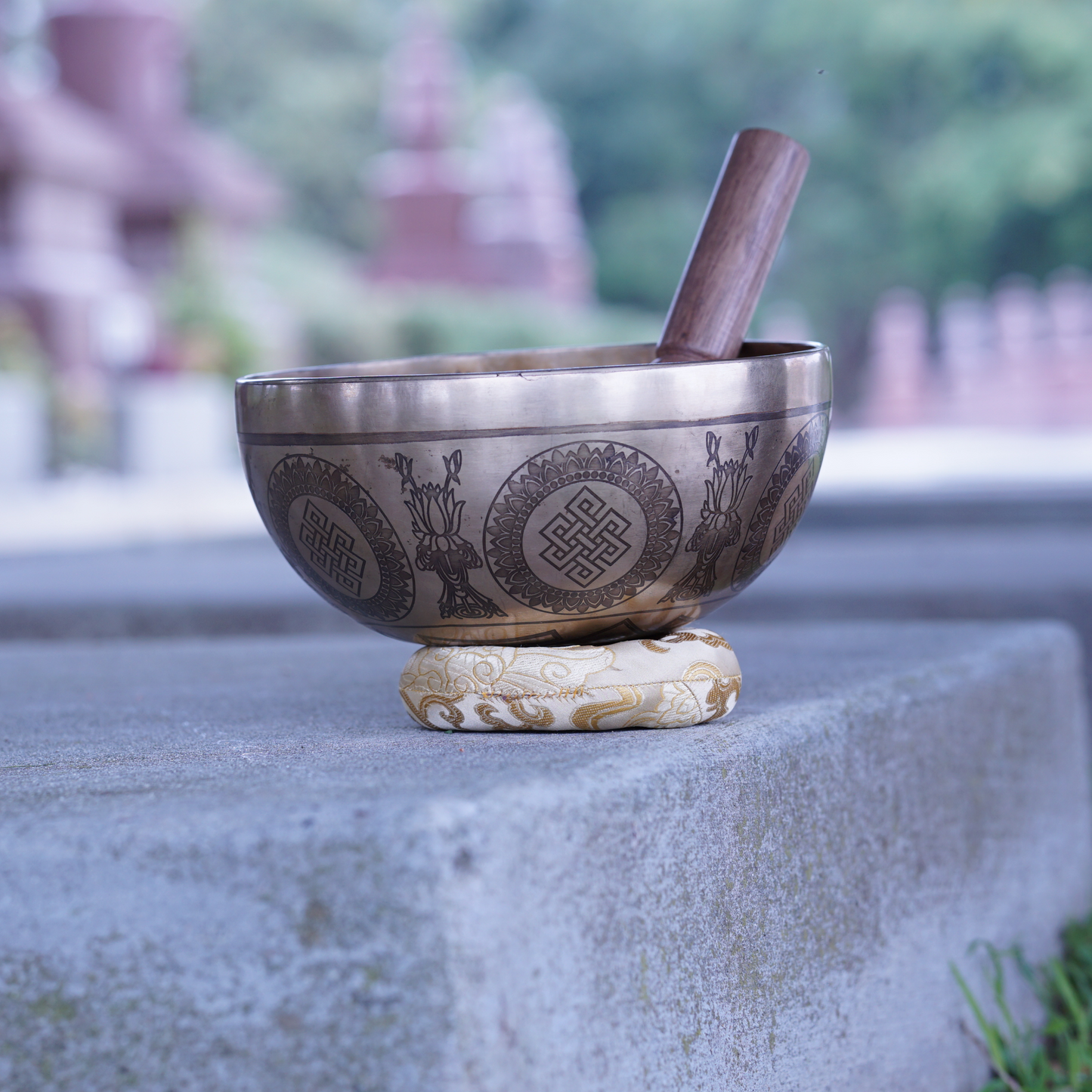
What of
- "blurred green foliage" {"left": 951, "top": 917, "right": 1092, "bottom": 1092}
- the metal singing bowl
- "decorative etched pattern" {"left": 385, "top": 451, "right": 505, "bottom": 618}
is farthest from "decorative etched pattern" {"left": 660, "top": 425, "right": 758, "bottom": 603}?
"blurred green foliage" {"left": 951, "top": 917, "right": 1092, "bottom": 1092}

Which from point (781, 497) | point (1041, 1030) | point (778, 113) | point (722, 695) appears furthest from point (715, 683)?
point (778, 113)

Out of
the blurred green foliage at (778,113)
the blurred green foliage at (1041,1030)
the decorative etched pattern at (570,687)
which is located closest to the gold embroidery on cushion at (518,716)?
the decorative etched pattern at (570,687)

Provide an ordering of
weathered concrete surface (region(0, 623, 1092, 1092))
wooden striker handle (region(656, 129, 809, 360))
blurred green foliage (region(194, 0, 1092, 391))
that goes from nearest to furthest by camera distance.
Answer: weathered concrete surface (region(0, 623, 1092, 1092)) < wooden striker handle (region(656, 129, 809, 360)) < blurred green foliage (region(194, 0, 1092, 391))

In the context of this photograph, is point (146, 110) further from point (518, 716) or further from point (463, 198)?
point (518, 716)

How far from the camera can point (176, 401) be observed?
743 centimetres

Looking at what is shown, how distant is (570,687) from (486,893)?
0.72 ft

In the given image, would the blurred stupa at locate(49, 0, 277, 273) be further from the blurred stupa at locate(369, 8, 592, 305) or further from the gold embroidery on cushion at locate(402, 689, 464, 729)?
the gold embroidery on cushion at locate(402, 689, 464, 729)

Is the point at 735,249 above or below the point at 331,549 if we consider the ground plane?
above

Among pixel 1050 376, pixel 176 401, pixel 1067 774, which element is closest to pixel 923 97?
pixel 1050 376

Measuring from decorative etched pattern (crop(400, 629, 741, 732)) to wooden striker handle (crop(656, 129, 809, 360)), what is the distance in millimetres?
201

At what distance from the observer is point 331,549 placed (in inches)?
32.0

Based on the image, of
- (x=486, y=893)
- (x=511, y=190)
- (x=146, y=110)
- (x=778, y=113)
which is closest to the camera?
(x=486, y=893)

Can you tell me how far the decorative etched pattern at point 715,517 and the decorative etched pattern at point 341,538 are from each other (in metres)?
0.16

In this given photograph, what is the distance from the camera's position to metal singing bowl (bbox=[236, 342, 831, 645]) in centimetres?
75
